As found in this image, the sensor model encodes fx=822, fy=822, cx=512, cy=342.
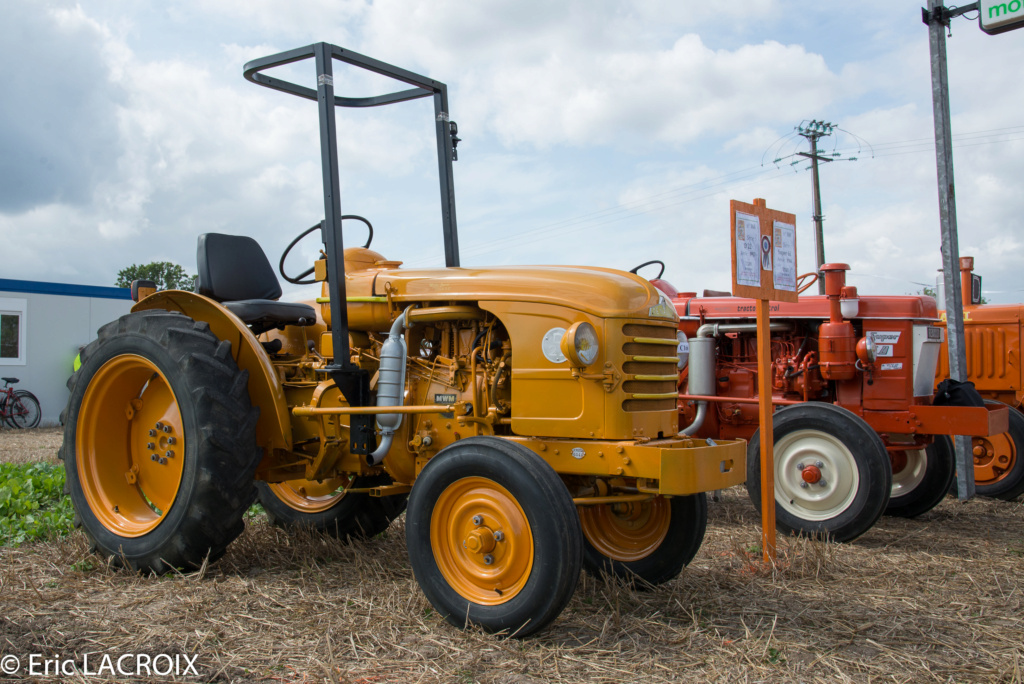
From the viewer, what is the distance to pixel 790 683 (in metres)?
2.72

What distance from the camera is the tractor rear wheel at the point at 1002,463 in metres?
7.07

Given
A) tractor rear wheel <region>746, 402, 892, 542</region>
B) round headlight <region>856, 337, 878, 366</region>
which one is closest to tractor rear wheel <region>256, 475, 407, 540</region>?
tractor rear wheel <region>746, 402, 892, 542</region>

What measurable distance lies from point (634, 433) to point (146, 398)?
2683 millimetres

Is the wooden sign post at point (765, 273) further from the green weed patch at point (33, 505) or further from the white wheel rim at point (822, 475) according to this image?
the green weed patch at point (33, 505)

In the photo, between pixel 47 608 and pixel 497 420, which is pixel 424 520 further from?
pixel 47 608

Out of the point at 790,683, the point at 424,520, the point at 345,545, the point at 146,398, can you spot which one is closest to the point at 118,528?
the point at 146,398

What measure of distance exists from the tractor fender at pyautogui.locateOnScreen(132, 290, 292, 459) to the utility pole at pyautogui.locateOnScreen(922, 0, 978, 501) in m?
5.90

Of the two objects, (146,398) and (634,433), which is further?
(146,398)

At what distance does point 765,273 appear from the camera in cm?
450

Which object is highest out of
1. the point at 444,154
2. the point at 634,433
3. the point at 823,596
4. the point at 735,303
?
the point at 444,154

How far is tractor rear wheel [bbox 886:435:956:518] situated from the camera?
608cm

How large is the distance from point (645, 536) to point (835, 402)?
2747 millimetres

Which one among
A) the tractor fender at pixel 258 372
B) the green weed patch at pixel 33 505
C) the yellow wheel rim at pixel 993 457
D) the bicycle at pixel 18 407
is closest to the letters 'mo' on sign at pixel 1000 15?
the yellow wheel rim at pixel 993 457

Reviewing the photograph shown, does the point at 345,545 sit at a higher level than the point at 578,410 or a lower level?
lower
